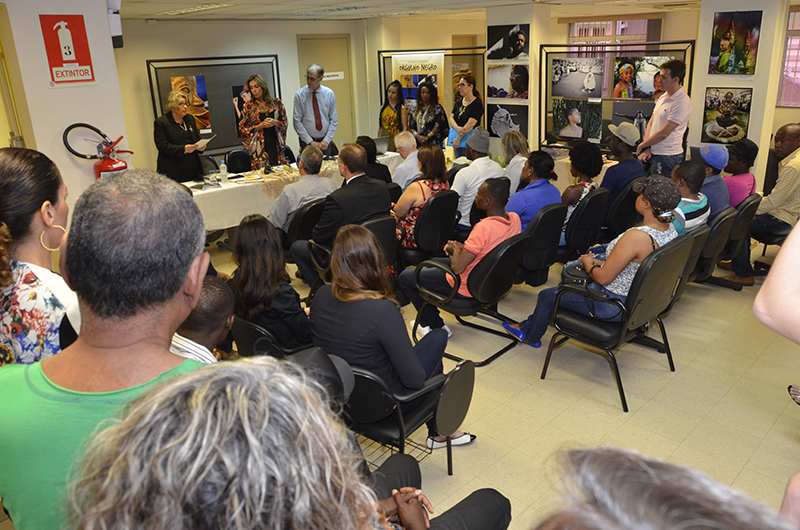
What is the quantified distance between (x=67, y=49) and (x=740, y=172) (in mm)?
5598

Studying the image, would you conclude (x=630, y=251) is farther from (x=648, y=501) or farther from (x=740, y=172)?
(x=648, y=501)

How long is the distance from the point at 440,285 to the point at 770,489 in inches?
81.4

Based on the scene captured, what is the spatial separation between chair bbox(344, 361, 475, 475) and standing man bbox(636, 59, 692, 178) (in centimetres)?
431

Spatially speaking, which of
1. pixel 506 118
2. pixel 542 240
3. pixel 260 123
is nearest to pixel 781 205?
pixel 542 240

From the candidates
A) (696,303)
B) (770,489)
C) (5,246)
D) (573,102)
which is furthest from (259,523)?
(573,102)

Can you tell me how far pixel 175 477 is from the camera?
0.57m

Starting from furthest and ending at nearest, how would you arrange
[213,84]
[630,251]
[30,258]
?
[213,84], [630,251], [30,258]

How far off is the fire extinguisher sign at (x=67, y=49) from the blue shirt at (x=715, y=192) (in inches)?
199

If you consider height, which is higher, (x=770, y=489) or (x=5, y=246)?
(x=5, y=246)

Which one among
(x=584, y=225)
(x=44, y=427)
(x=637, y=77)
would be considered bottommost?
(x=584, y=225)

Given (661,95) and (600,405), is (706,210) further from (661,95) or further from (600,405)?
(661,95)

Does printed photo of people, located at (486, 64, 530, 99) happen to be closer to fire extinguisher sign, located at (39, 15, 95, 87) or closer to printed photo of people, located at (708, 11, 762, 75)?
printed photo of people, located at (708, 11, 762, 75)

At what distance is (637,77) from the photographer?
6785mm

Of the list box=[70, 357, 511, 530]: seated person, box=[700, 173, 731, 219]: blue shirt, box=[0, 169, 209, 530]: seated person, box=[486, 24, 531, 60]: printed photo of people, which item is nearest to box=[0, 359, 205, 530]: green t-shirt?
box=[0, 169, 209, 530]: seated person
